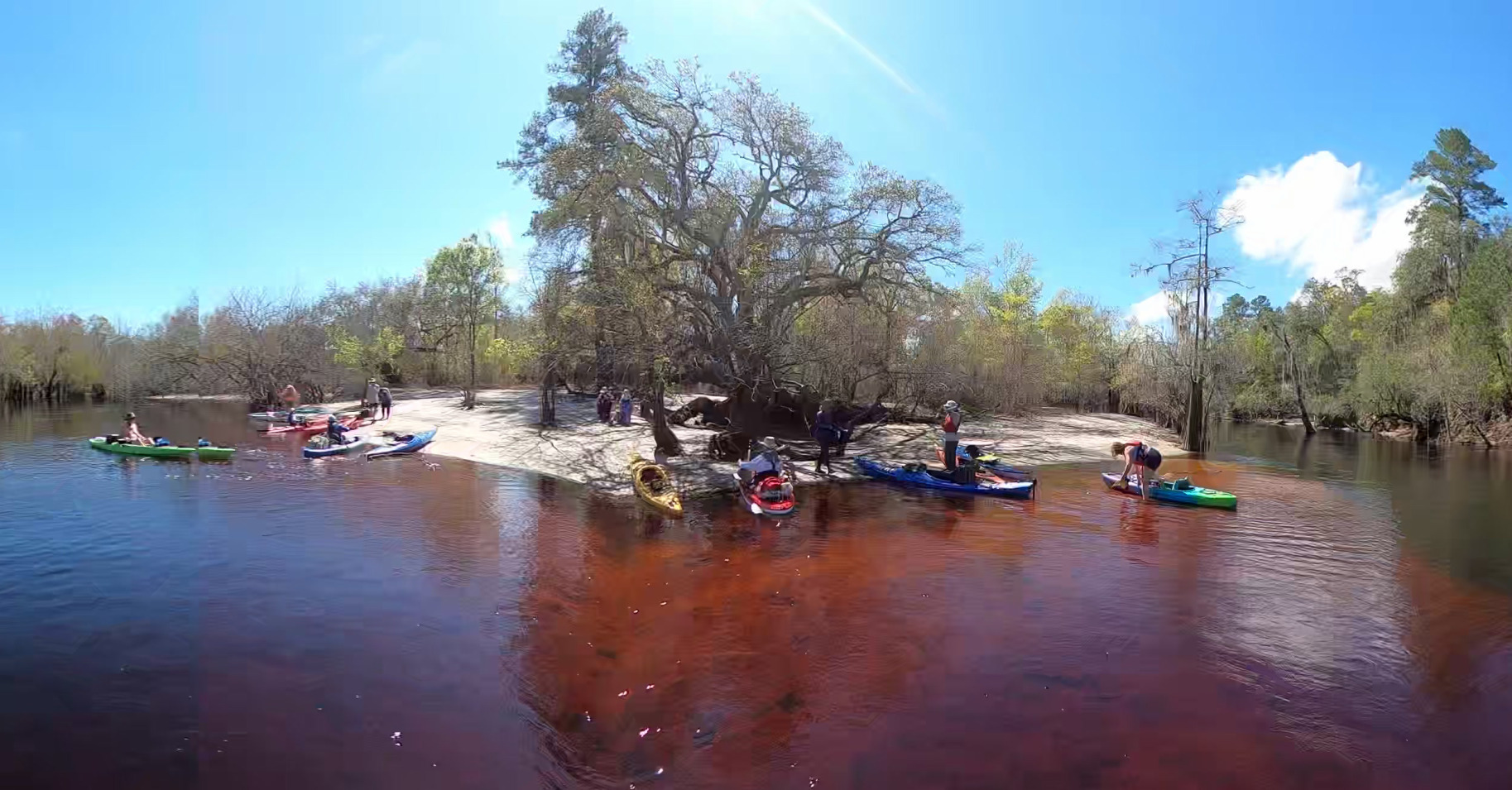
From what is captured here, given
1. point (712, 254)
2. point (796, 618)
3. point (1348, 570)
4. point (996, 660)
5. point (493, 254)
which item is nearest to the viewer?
point (996, 660)

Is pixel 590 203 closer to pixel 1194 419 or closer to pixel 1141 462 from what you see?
pixel 1141 462

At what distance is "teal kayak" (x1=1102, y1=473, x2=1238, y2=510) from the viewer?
15.1 m

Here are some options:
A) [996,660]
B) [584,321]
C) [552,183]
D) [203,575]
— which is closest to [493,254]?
[552,183]

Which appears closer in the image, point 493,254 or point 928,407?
point 928,407

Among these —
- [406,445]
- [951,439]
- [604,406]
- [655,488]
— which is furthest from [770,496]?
[604,406]

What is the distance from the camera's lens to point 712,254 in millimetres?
20484

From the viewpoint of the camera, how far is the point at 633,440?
2216 centimetres

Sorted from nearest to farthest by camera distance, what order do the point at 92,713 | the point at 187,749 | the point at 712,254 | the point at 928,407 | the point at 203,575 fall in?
the point at 187,749 < the point at 92,713 < the point at 203,575 < the point at 712,254 < the point at 928,407

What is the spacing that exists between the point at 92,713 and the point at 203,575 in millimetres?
4051

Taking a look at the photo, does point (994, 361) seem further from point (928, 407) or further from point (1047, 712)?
point (1047, 712)

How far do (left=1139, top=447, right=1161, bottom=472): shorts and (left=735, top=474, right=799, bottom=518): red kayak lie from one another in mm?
7885

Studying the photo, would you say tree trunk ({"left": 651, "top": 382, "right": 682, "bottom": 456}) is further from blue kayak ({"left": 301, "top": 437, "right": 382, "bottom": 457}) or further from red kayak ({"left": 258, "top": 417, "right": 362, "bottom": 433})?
red kayak ({"left": 258, "top": 417, "right": 362, "bottom": 433})

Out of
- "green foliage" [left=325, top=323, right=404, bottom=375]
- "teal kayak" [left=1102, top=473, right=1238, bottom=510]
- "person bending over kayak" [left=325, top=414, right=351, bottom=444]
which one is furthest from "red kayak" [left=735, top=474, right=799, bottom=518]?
"green foliage" [left=325, top=323, right=404, bottom=375]

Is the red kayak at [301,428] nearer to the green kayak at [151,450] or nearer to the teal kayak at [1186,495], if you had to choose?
the green kayak at [151,450]
